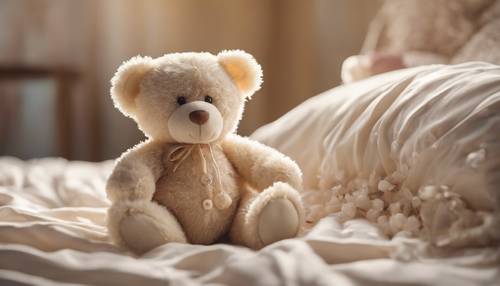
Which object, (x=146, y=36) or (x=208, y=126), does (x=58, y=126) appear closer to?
(x=146, y=36)

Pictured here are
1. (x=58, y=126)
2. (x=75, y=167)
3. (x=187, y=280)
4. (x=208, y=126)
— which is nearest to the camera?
(x=187, y=280)

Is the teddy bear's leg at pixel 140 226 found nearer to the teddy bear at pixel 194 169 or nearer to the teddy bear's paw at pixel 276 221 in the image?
the teddy bear at pixel 194 169

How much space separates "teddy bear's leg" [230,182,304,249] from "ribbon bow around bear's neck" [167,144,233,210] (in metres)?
0.04

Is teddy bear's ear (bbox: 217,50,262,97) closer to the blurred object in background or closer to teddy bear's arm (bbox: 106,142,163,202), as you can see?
teddy bear's arm (bbox: 106,142,163,202)

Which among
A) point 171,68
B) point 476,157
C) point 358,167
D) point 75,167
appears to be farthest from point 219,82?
point 75,167

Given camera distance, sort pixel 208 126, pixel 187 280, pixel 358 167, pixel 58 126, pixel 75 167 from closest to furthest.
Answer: pixel 187 280, pixel 208 126, pixel 358 167, pixel 75 167, pixel 58 126

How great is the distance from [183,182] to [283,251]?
23cm

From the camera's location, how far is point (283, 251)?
2.16ft

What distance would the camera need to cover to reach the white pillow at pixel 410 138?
70cm

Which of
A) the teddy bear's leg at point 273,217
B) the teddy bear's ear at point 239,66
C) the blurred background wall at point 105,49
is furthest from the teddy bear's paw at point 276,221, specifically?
the blurred background wall at point 105,49

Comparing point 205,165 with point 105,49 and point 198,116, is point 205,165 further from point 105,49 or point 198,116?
point 105,49

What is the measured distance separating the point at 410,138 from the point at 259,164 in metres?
0.23

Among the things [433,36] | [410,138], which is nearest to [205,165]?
[410,138]

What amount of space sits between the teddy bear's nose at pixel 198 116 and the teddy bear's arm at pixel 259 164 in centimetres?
11
